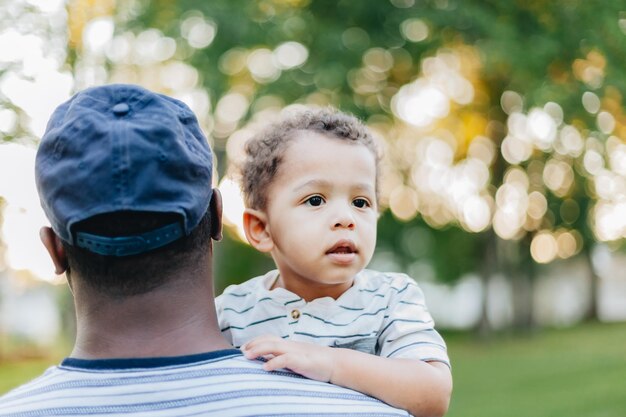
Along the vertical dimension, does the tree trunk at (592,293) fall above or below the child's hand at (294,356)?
above

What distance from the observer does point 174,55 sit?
12055 mm

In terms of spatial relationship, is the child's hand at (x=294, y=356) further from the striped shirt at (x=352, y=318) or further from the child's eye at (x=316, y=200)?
the child's eye at (x=316, y=200)

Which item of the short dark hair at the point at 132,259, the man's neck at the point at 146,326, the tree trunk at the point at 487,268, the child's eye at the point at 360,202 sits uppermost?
the tree trunk at the point at 487,268

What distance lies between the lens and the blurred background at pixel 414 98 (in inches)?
219

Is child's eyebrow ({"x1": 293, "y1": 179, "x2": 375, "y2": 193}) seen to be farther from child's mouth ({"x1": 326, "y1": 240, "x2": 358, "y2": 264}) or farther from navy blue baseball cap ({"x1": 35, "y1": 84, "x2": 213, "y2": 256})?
navy blue baseball cap ({"x1": 35, "y1": 84, "x2": 213, "y2": 256})

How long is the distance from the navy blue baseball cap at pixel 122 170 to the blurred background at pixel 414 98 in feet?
3.45

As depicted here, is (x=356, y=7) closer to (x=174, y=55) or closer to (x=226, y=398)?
(x=174, y=55)

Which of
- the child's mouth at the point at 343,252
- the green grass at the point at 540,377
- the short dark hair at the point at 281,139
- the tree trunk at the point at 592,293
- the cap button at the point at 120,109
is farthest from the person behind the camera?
the tree trunk at the point at 592,293

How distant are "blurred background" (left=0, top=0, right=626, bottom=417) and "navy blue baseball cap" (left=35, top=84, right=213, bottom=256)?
1051 mm

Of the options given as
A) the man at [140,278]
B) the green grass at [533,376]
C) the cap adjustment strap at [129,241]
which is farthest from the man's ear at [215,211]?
the green grass at [533,376]

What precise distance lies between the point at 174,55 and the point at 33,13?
7.53 metres

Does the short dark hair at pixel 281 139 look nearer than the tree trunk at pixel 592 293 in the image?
Yes

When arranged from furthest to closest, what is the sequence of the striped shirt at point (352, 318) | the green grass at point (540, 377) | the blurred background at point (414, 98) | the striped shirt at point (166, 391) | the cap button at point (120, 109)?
the green grass at point (540, 377), the blurred background at point (414, 98), the striped shirt at point (352, 318), the cap button at point (120, 109), the striped shirt at point (166, 391)

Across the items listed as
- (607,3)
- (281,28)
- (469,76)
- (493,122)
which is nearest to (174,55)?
(281,28)
